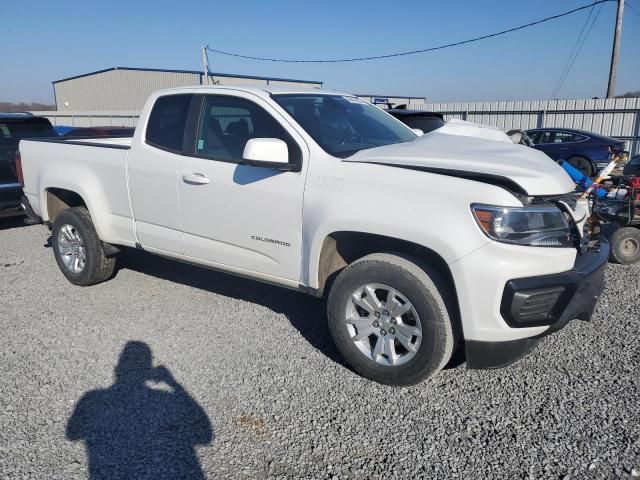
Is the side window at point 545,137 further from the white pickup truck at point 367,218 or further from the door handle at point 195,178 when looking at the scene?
the door handle at point 195,178

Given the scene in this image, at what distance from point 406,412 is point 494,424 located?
0.49 m

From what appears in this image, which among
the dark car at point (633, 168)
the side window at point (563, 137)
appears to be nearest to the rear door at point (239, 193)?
the dark car at point (633, 168)

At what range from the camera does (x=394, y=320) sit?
321 centimetres

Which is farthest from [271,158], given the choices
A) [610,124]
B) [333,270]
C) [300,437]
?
[610,124]

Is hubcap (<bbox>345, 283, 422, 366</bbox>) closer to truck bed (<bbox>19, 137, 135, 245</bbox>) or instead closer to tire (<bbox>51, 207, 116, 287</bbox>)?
truck bed (<bbox>19, 137, 135, 245</bbox>)

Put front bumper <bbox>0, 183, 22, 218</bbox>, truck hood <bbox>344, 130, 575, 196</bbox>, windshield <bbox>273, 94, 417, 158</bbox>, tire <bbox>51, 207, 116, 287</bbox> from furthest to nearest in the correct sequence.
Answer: front bumper <bbox>0, 183, 22, 218</bbox> → tire <bbox>51, 207, 116, 287</bbox> → windshield <bbox>273, 94, 417, 158</bbox> → truck hood <bbox>344, 130, 575, 196</bbox>

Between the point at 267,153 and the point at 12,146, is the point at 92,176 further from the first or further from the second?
the point at 12,146

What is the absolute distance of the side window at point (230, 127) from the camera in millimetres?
3828

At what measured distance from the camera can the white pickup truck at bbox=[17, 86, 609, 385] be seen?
2881 millimetres

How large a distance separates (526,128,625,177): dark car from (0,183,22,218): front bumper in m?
11.9

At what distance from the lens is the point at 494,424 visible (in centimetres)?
294

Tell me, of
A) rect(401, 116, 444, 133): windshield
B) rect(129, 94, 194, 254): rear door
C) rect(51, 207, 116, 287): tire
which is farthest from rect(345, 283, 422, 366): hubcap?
rect(401, 116, 444, 133): windshield

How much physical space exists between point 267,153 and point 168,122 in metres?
1.47

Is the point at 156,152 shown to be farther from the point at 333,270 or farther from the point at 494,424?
the point at 494,424
